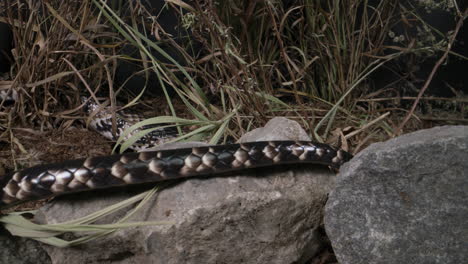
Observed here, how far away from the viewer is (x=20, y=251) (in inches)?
59.9

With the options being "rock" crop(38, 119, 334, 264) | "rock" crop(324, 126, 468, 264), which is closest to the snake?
"rock" crop(38, 119, 334, 264)

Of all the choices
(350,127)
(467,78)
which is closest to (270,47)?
(350,127)

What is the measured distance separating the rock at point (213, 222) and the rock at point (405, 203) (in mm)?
135

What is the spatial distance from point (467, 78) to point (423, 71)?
8.7 inches

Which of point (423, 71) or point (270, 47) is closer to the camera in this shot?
point (270, 47)

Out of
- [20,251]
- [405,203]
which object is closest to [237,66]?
[405,203]

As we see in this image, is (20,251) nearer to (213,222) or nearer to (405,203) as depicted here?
(213,222)

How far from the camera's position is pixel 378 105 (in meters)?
2.58

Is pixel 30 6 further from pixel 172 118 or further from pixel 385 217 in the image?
pixel 385 217

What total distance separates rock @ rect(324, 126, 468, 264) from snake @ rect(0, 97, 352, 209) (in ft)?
0.85

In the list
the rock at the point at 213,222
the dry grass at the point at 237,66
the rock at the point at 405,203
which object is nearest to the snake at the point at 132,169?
the rock at the point at 213,222

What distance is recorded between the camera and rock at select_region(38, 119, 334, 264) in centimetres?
146

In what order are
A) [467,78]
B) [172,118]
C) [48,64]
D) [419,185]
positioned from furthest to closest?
[467,78] → [48,64] → [172,118] → [419,185]

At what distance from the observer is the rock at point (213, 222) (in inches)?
57.7
